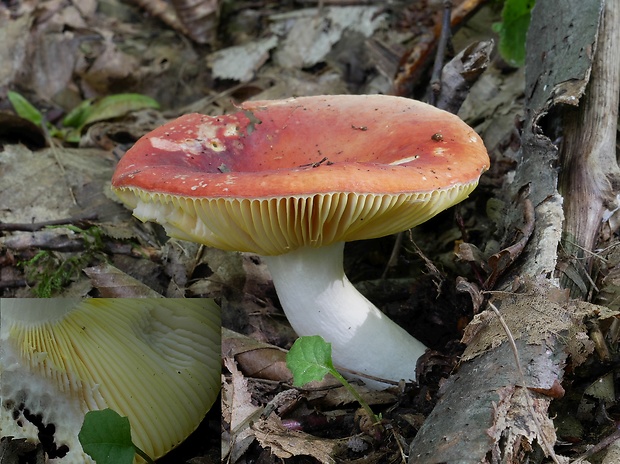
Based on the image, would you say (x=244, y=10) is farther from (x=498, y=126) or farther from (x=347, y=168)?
(x=347, y=168)

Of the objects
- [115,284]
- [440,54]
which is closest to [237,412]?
[115,284]

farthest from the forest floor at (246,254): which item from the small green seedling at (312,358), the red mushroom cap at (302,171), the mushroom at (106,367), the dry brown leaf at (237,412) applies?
the red mushroom cap at (302,171)

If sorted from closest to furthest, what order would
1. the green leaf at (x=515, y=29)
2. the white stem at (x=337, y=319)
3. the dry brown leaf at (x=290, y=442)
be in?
the dry brown leaf at (x=290, y=442) → the white stem at (x=337, y=319) → the green leaf at (x=515, y=29)

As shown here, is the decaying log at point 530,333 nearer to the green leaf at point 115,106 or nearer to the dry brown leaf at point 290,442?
the dry brown leaf at point 290,442

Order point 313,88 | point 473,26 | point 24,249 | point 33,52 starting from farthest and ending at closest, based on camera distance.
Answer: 1. point 33,52
2. point 313,88
3. point 473,26
4. point 24,249

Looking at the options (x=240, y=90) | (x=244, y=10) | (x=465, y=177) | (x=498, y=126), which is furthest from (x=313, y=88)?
(x=465, y=177)

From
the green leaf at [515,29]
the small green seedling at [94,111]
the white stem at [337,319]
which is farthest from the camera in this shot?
the small green seedling at [94,111]
